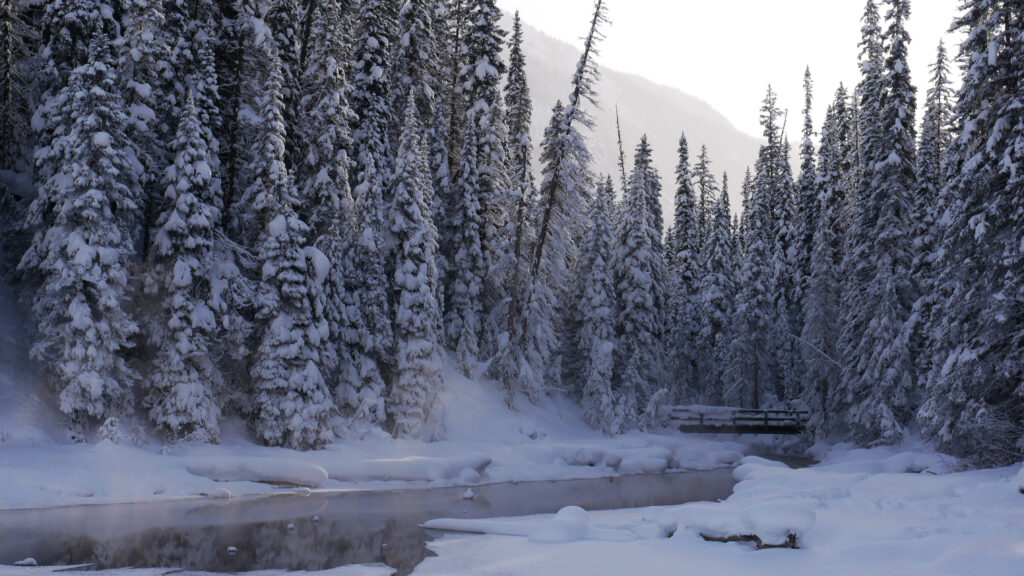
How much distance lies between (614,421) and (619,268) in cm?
933

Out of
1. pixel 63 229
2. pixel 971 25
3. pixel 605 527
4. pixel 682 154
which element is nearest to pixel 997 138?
pixel 971 25

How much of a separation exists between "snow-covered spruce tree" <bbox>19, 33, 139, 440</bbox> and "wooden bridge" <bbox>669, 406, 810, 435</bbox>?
100 feet

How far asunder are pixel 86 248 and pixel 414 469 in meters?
13.0

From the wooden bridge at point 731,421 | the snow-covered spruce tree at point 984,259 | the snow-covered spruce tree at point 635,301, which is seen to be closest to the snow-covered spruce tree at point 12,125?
the snow-covered spruce tree at point 635,301

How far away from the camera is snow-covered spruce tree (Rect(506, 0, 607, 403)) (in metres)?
35.5

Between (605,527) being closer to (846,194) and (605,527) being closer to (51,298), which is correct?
(51,298)

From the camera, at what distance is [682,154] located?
61094mm

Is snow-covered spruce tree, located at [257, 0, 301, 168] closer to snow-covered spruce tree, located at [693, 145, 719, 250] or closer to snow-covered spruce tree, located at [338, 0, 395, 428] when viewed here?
snow-covered spruce tree, located at [338, 0, 395, 428]

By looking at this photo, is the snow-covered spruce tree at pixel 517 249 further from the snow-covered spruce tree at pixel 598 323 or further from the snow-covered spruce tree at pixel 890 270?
the snow-covered spruce tree at pixel 890 270

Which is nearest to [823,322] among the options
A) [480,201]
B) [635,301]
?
[635,301]

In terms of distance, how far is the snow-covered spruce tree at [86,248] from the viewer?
72.0ft

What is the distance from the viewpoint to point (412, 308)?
30.9 metres

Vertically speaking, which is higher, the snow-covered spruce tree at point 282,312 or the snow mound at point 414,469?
the snow-covered spruce tree at point 282,312

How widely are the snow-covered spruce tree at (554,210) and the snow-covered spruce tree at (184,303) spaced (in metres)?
16.5
